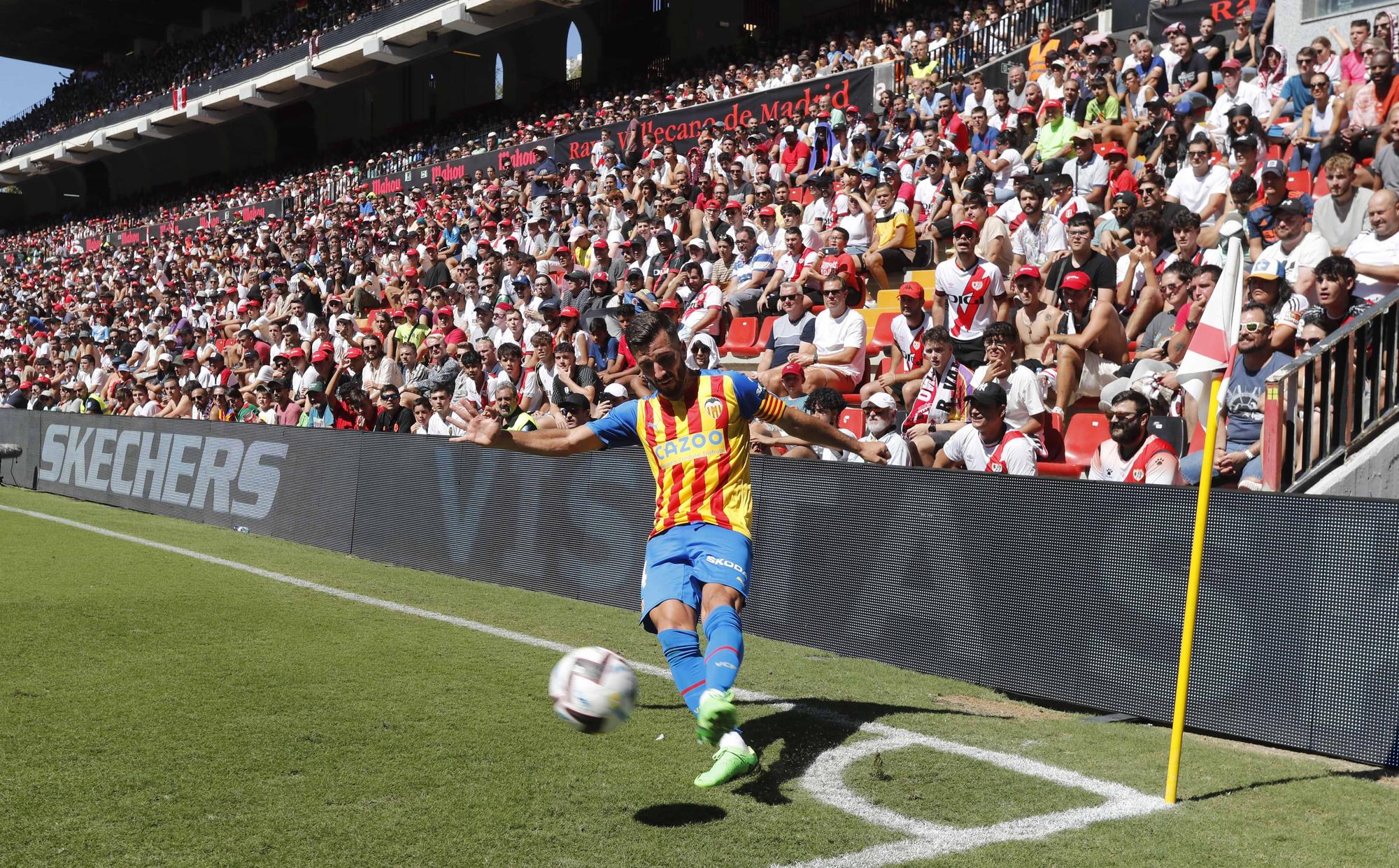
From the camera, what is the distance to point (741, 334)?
13320mm

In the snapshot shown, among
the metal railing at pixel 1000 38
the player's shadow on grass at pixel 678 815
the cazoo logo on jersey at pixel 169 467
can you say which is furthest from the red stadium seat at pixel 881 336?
the player's shadow on grass at pixel 678 815

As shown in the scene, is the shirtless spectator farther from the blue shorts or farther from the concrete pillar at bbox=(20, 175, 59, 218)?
the concrete pillar at bbox=(20, 175, 59, 218)

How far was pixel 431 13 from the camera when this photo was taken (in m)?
36.0

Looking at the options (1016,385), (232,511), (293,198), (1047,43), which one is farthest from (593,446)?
(293,198)

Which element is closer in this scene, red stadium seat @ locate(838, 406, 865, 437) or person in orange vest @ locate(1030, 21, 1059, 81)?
red stadium seat @ locate(838, 406, 865, 437)

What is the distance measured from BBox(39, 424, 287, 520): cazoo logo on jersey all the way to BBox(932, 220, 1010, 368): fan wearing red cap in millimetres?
7653

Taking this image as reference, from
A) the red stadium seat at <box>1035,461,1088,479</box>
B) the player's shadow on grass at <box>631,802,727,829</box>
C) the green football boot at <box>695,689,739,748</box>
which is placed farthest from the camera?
the red stadium seat at <box>1035,461,1088,479</box>

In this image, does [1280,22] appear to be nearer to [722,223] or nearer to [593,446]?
[722,223]

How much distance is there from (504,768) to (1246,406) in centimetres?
524

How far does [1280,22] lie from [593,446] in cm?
1105

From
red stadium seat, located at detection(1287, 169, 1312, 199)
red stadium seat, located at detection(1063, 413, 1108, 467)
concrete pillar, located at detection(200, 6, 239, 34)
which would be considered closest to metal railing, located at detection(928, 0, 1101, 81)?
red stadium seat, located at detection(1287, 169, 1312, 199)

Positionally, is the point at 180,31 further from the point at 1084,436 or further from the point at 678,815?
the point at 678,815

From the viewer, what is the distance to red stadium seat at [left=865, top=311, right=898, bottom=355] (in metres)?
11.9

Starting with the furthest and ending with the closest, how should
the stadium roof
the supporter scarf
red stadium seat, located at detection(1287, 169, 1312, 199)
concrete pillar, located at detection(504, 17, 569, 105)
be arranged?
the stadium roof, concrete pillar, located at detection(504, 17, 569, 105), red stadium seat, located at detection(1287, 169, 1312, 199), the supporter scarf
